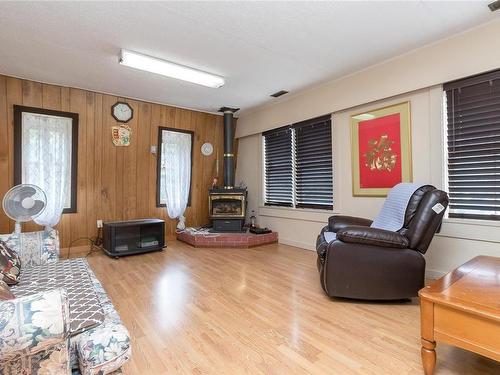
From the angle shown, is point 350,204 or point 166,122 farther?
point 166,122

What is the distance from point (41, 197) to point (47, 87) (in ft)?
6.41

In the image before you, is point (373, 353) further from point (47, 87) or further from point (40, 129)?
point (47, 87)

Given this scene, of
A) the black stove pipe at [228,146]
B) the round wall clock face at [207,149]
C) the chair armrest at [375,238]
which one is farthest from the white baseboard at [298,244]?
the round wall clock face at [207,149]

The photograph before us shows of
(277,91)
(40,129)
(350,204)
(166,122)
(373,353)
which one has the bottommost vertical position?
(373,353)

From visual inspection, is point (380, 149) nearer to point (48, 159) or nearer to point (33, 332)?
point (33, 332)

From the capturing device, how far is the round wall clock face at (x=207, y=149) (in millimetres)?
5266

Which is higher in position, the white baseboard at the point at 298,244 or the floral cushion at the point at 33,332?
the floral cushion at the point at 33,332

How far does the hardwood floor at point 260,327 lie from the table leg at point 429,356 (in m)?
0.09

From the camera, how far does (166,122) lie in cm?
483

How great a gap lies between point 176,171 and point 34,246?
2.76 m

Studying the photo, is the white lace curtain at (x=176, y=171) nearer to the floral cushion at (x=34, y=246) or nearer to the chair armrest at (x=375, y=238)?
the floral cushion at (x=34, y=246)

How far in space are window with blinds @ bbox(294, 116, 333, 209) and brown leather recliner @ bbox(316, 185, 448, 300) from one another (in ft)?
5.75

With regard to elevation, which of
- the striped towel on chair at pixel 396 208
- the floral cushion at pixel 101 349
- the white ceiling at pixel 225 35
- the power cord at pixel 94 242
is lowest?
the power cord at pixel 94 242

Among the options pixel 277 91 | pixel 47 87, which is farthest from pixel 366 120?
pixel 47 87
